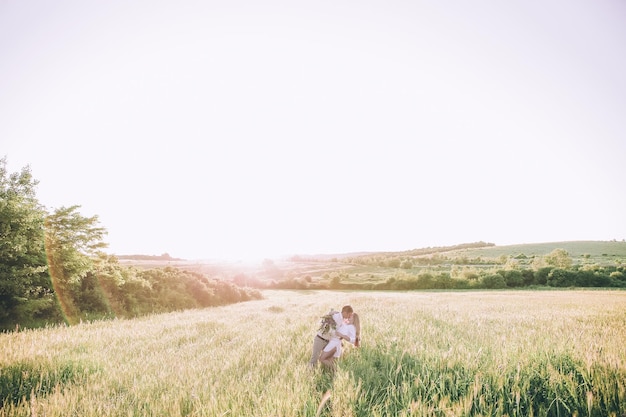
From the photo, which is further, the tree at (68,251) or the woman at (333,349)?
the tree at (68,251)

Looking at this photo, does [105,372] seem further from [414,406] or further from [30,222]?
[30,222]

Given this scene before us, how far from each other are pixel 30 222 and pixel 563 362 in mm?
16618

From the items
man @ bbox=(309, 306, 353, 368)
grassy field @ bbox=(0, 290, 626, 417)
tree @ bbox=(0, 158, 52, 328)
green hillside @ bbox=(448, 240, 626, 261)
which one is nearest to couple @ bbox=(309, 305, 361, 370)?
man @ bbox=(309, 306, 353, 368)

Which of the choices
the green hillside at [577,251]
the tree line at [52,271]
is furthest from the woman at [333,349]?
the green hillside at [577,251]

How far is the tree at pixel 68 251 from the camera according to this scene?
40.3ft

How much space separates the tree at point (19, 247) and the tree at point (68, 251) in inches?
15.9

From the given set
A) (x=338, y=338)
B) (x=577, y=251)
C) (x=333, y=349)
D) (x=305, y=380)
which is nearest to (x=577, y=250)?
(x=577, y=251)

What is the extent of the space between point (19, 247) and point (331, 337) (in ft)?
39.1

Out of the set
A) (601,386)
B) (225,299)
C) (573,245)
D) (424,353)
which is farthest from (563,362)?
(573,245)

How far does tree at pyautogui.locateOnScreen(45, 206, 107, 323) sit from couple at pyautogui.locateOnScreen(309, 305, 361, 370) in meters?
12.6

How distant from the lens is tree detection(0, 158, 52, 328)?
10.3m

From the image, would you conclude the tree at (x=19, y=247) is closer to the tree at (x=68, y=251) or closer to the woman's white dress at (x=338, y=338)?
the tree at (x=68, y=251)

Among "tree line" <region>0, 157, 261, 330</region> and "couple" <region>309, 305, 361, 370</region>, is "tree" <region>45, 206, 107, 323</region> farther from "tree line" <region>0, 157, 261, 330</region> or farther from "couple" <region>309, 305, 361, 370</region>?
"couple" <region>309, 305, 361, 370</region>

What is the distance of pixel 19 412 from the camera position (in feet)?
11.4
